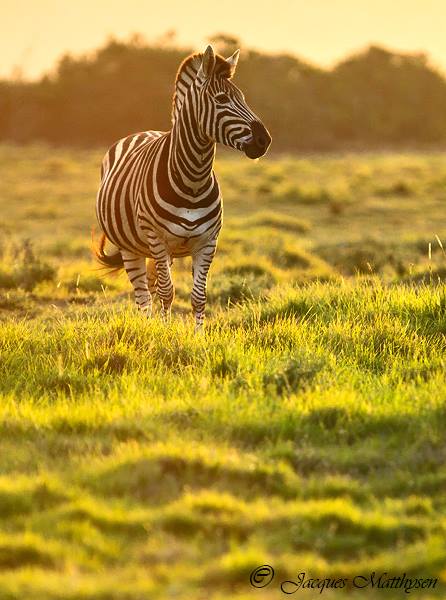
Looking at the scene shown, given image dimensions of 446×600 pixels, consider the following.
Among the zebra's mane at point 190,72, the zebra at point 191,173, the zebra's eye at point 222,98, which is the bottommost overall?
the zebra at point 191,173

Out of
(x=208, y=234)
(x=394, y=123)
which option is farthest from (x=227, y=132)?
(x=394, y=123)

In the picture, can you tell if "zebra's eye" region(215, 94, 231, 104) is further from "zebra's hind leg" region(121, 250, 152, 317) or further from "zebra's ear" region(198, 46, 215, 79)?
"zebra's hind leg" region(121, 250, 152, 317)

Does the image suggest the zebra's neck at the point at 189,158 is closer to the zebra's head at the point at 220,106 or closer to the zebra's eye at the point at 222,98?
the zebra's head at the point at 220,106

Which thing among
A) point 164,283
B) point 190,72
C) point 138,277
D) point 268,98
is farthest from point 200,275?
point 268,98

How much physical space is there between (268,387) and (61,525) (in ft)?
6.33

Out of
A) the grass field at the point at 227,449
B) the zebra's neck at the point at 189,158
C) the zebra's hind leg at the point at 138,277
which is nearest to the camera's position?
the grass field at the point at 227,449

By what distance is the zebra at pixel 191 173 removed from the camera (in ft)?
27.2

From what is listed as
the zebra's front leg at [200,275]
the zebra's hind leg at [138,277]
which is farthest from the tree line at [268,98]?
the zebra's front leg at [200,275]

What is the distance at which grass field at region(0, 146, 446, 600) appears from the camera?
450 cm

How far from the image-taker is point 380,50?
78188 millimetres

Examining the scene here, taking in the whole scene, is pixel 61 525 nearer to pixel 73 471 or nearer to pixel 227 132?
pixel 73 471

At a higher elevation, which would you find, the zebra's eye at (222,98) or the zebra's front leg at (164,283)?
the zebra's eye at (222,98)

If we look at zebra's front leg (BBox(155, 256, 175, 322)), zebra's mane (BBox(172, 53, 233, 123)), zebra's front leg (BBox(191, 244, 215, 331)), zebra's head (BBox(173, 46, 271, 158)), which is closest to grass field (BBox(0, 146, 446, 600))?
zebra's front leg (BBox(191, 244, 215, 331))

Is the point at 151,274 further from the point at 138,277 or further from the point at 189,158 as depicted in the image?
the point at 189,158
